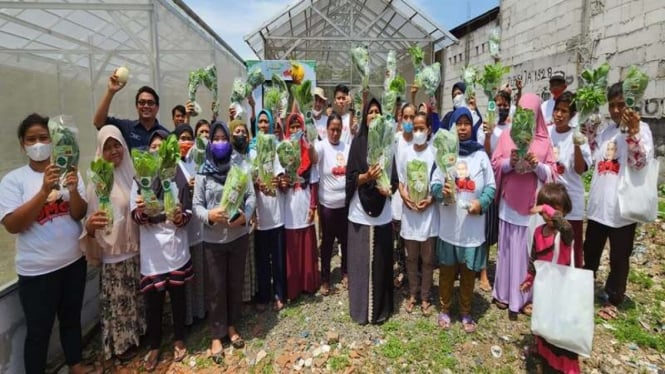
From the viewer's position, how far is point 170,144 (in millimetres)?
2596

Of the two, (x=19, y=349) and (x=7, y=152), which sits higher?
(x=7, y=152)

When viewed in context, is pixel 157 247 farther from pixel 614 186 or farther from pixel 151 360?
pixel 614 186

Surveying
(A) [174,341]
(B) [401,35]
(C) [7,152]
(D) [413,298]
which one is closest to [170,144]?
(A) [174,341]

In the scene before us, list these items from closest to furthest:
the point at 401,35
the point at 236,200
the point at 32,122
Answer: the point at 32,122 < the point at 236,200 < the point at 401,35

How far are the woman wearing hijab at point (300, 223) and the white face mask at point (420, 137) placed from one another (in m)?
1.02

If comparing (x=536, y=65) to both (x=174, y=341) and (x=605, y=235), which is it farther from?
(x=174, y=341)

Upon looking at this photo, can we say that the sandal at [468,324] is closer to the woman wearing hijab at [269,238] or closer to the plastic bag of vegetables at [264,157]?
the woman wearing hijab at [269,238]

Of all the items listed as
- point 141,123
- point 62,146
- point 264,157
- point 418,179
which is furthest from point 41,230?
point 418,179

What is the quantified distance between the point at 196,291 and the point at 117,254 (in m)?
0.81

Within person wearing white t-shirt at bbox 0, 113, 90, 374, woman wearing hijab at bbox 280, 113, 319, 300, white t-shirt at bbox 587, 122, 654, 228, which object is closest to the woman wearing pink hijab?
white t-shirt at bbox 587, 122, 654, 228

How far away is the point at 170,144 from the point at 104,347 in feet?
5.42

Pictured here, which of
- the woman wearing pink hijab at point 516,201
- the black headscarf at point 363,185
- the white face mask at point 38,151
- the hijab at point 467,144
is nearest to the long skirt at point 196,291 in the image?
the white face mask at point 38,151

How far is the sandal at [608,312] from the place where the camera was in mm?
3365

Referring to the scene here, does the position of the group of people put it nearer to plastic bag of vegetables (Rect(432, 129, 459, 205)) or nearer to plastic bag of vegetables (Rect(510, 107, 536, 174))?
plastic bag of vegetables (Rect(432, 129, 459, 205))
